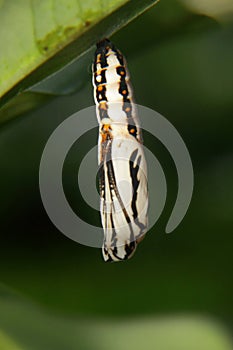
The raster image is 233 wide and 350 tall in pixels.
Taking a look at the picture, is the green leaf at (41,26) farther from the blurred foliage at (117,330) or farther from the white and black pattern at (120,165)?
the blurred foliage at (117,330)

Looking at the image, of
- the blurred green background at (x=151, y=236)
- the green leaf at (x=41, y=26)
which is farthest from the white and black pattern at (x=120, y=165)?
the green leaf at (x=41, y=26)

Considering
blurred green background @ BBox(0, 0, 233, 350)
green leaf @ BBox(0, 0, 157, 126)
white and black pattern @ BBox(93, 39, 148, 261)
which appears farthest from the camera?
blurred green background @ BBox(0, 0, 233, 350)

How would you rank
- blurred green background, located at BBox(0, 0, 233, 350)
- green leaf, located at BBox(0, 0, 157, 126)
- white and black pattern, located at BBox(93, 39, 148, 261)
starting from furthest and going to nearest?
blurred green background, located at BBox(0, 0, 233, 350)
white and black pattern, located at BBox(93, 39, 148, 261)
green leaf, located at BBox(0, 0, 157, 126)

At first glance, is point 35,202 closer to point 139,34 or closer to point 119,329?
point 119,329

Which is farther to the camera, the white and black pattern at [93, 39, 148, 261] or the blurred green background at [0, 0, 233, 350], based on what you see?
the blurred green background at [0, 0, 233, 350]

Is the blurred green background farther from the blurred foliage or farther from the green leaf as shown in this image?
the green leaf

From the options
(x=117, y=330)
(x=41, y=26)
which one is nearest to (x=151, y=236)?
(x=117, y=330)

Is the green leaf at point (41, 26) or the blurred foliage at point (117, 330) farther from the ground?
the green leaf at point (41, 26)

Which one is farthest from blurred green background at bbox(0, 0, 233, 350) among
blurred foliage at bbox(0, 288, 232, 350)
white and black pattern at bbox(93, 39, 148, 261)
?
white and black pattern at bbox(93, 39, 148, 261)
